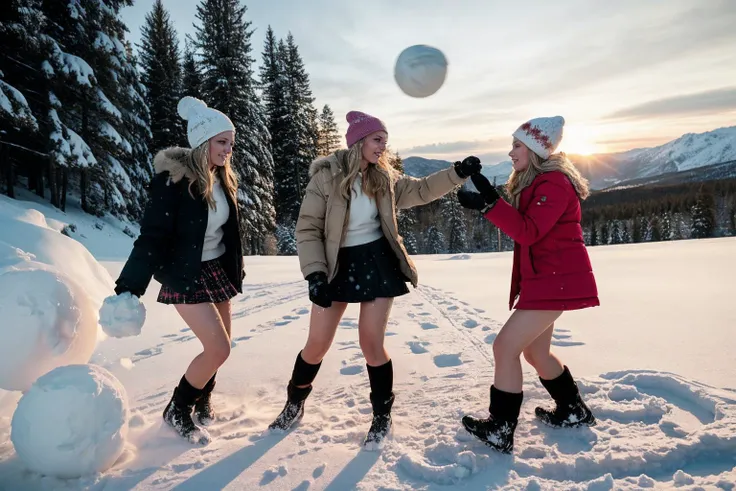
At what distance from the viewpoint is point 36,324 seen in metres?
2.63

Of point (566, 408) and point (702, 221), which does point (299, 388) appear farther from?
point (702, 221)

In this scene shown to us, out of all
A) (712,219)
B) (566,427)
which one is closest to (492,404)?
(566,427)

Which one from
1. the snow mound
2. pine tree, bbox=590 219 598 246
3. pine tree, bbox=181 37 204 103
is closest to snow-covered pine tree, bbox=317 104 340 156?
pine tree, bbox=181 37 204 103

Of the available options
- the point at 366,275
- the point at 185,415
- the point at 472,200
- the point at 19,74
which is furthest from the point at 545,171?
the point at 19,74

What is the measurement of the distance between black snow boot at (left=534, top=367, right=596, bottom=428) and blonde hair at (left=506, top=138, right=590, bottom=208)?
122cm

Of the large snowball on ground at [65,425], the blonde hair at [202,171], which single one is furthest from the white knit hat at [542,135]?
the large snowball on ground at [65,425]

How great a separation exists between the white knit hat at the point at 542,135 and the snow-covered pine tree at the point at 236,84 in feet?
63.3

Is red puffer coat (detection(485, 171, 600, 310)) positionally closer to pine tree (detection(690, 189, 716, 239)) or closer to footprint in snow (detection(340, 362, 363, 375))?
footprint in snow (detection(340, 362, 363, 375))

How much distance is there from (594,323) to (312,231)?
440 centimetres

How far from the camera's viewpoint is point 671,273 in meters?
9.71

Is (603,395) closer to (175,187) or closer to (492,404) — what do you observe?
(492,404)

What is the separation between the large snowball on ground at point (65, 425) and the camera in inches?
91.0

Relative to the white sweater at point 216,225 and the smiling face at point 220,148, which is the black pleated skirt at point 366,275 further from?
the smiling face at point 220,148

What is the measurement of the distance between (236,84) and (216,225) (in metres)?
20.3
